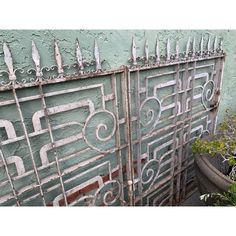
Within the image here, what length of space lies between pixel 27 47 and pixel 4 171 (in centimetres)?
77

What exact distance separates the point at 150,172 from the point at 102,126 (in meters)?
0.87

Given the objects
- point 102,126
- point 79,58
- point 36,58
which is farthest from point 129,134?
point 36,58

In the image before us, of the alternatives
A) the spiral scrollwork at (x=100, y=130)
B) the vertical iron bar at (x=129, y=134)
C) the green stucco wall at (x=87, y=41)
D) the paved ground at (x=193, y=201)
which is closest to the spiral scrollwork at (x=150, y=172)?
the vertical iron bar at (x=129, y=134)

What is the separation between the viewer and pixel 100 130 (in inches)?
64.0

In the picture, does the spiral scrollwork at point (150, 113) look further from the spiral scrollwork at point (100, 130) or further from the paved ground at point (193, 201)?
the paved ground at point (193, 201)

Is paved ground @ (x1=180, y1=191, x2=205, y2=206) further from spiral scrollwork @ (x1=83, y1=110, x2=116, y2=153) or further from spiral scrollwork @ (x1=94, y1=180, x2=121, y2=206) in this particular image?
spiral scrollwork @ (x1=83, y1=110, x2=116, y2=153)

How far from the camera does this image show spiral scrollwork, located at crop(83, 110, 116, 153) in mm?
1554

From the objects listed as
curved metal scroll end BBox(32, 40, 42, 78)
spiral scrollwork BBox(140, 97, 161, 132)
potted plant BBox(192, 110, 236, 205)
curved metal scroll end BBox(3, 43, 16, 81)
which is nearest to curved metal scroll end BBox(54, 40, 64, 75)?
curved metal scroll end BBox(32, 40, 42, 78)

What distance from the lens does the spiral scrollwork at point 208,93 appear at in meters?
2.34

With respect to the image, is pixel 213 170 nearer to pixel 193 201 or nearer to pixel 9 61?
pixel 193 201

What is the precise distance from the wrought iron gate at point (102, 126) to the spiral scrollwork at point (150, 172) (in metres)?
0.01

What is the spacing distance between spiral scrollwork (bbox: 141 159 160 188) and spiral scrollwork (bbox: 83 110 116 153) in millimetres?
571

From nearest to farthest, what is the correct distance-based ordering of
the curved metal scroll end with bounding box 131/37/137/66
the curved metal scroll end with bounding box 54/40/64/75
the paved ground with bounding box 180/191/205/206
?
the curved metal scroll end with bounding box 54/40/64/75 < the curved metal scroll end with bounding box 131/37/137/66 < the paved ground with bounding box 180/191/205/206

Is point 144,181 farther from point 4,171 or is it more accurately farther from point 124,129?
point 4,171
